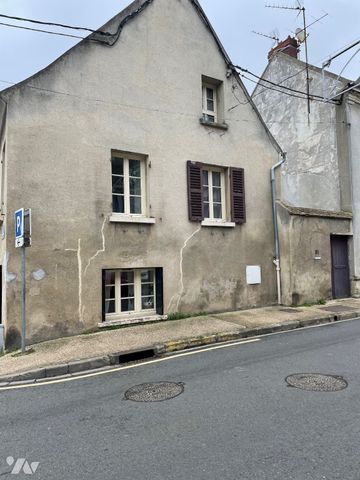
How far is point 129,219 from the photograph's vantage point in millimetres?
9125

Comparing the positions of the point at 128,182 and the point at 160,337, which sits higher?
the point at 128,182

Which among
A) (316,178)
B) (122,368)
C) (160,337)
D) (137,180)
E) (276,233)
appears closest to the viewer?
(122,368)

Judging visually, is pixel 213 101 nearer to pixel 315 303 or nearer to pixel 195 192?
pixel 195 192

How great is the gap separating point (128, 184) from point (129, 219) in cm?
100

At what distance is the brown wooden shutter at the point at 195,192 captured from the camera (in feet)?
33.4

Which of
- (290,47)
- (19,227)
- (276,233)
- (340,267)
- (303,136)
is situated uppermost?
(290,47)

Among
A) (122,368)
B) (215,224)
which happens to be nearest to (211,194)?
(215,224)

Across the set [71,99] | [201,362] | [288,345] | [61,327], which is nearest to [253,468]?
[201,362]

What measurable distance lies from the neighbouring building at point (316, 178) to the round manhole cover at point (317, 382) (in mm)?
6380

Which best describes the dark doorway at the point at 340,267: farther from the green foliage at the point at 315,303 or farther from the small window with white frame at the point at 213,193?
the small window with white frame at the point at 213,193

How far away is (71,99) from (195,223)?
172 inches

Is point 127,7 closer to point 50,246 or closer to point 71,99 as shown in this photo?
point 71,99

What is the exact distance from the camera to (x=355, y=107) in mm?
13938

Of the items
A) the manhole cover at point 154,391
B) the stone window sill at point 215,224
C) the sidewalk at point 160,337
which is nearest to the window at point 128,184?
the stone window sill at point 215,224
